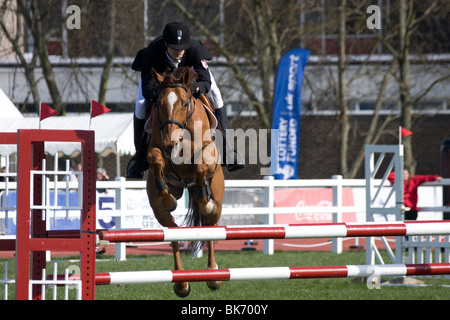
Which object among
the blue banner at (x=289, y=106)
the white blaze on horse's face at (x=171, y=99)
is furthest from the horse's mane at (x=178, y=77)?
the blue banner at (x=289, y=106)

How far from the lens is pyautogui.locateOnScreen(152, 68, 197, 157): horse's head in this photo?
5469 mm

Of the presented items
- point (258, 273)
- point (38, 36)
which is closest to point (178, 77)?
point (258, 273)

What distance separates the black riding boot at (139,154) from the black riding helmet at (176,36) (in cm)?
80

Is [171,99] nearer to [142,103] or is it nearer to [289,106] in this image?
[142,103]

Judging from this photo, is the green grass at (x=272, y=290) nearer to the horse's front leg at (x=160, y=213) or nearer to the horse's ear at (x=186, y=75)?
the horse's front leg at (x=160, y=213)

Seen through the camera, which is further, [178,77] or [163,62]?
[163,62]

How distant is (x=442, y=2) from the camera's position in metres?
21.0

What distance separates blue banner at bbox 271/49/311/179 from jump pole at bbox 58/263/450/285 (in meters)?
12.2

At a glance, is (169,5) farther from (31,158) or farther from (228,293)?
(31,158)

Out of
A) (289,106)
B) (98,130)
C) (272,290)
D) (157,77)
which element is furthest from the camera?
(289,106)

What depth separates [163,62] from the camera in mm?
6152

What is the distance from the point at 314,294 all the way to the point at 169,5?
13.9m

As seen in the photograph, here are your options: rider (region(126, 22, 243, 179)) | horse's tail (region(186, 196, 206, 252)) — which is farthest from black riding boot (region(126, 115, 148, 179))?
horse's tail (region(186, 196, 206, 252))

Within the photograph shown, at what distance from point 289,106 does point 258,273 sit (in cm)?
1287
